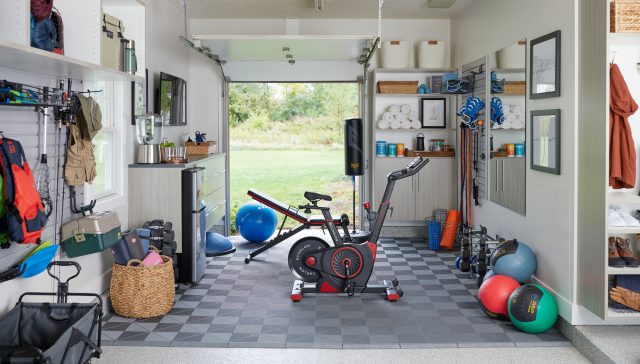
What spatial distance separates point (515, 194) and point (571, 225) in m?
1.35

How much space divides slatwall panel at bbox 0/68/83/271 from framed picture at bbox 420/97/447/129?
5.18 meters

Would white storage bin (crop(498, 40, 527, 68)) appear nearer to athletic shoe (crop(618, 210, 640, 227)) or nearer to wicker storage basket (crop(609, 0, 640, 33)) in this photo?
wicker storage basket (crop(609, 0, 640, 33))

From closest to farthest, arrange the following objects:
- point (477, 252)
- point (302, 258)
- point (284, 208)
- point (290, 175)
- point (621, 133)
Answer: point (621, 133) → point (302, 258) → point (477, 252) → point (284, 208) → point (290, 175)

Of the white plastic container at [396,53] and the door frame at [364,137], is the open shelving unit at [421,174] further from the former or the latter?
the door frame at [364,137]

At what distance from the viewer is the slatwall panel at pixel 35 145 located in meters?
3.96

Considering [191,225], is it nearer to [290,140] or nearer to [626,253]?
[626,253]

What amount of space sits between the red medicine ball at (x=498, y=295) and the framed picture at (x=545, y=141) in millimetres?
973

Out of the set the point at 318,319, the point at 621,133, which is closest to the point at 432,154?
the point at 318,319

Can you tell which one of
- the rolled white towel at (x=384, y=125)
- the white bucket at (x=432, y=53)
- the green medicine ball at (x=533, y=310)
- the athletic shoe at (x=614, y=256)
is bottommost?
the green medicine ball at (x=533, y=310)

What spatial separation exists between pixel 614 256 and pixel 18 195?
3.95 m

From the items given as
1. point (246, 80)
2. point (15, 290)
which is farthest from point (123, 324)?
point (246, 80)

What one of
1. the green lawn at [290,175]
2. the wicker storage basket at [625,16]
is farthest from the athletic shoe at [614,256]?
the green lawn at [290,175]

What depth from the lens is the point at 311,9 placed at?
826 centimetres

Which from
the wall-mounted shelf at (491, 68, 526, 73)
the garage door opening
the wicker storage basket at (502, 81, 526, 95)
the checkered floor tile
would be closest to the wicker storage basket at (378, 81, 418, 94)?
the wall-mounted shelf at (491, 68, 526, 73)
